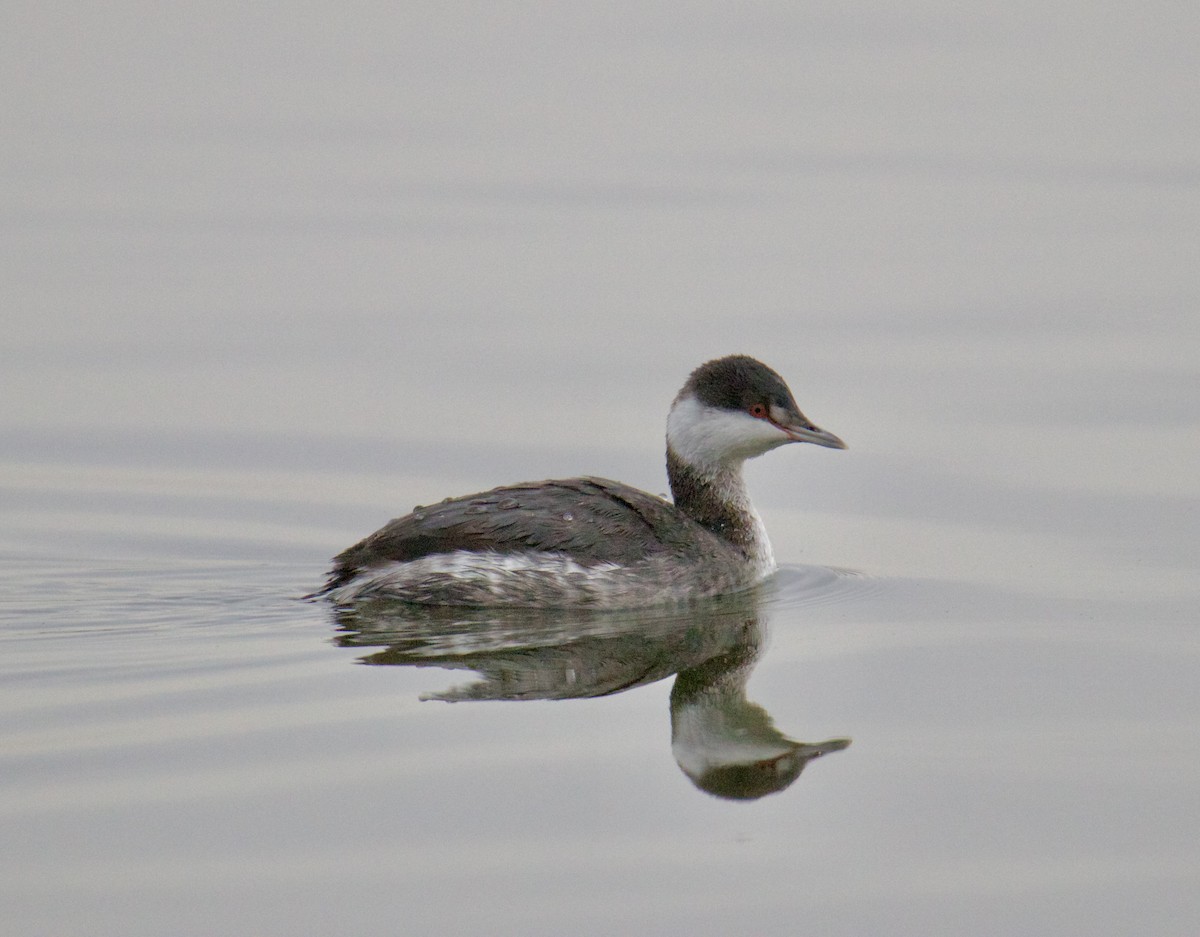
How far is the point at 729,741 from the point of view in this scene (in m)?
8.06

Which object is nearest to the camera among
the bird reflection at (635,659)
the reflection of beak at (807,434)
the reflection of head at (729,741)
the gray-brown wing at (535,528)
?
the reflection of head at (729,741)

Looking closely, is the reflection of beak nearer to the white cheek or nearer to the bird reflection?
the white cheek

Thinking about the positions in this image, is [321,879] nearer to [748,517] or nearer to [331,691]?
[331,691]

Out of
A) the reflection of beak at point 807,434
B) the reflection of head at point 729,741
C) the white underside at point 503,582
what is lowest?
the reflection of head at point 729,741

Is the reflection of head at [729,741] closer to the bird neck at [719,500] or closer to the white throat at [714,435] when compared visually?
the bird neck at [719,500]

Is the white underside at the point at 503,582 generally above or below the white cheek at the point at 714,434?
below

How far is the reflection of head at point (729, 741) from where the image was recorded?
7641 mm

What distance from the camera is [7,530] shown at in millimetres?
10781

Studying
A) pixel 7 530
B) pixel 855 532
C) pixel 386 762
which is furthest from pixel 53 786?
pixel 855 532

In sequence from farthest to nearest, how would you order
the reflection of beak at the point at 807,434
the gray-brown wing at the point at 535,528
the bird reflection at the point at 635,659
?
the reflection of beak at the point at 807,434 → the gray-brown wing at the point at 535,528 → the bird reflection at the point at 635,659

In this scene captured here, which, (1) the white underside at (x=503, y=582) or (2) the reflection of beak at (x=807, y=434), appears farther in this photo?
(2) the reflection of beak at (x=807, y=434)

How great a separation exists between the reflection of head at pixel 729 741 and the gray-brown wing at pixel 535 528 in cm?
109

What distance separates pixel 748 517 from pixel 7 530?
147 inches

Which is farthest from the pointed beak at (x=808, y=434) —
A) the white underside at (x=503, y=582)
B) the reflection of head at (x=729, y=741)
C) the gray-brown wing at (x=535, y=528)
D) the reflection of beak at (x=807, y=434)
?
the reflection of head at (x=729, y=741)
